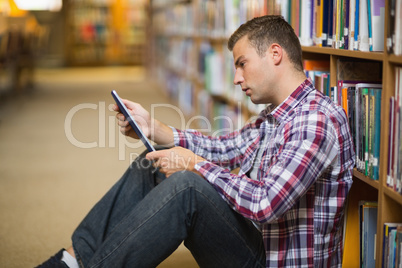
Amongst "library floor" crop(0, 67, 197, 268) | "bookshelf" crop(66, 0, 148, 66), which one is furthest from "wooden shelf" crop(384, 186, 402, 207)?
"bookshelf" crop(66, 0, 148, 66)

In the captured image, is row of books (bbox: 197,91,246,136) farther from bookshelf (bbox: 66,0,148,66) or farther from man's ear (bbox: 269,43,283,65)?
bookshelf (bbox: 66,0,148,66)

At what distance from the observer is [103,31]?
37.5ft

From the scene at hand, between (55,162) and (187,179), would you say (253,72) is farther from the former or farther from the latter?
(55,162)

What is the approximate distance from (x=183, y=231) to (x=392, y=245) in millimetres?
500

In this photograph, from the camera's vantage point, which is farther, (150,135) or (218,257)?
(150,135)

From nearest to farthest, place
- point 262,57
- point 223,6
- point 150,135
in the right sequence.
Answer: point 262,57
point 150,135
point 223,6

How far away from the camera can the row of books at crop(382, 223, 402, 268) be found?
1228mm

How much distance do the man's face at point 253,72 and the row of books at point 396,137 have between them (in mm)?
338

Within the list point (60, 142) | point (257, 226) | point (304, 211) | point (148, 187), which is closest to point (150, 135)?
point (148, 187)

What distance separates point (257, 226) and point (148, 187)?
0.35 meters

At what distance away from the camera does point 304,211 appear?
1306 mm

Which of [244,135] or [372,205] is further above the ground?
[244,135]

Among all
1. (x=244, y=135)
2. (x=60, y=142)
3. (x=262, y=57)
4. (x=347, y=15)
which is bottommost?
(x=60, y=142)

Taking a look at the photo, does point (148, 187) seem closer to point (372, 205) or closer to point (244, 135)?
point (244, 135)
